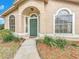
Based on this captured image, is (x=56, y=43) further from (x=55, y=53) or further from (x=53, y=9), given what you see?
(x=53, y=9)

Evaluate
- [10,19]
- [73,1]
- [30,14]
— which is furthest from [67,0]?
[10,19]

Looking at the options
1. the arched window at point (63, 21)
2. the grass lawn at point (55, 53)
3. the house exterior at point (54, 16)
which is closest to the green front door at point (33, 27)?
the house exterior at point (54, 16)

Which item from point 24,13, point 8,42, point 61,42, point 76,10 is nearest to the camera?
point 61,42

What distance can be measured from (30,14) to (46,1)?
12.2ft

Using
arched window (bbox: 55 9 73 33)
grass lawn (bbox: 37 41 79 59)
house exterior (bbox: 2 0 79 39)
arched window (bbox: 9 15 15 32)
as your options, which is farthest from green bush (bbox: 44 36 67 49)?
arched window (bbox: 9 15 15 32)

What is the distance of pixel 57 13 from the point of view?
65.8 ft

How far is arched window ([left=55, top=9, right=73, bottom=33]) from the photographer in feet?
65.1

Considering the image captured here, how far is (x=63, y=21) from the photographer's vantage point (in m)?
20.0

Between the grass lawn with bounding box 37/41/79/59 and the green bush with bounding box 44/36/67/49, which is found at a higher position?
the green bush with bounding box 44/36/67/49

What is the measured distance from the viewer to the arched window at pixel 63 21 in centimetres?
1984

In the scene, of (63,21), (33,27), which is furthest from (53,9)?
(33,27)

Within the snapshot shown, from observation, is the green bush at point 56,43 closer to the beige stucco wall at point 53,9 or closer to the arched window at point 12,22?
the beige stucco wall at point 53,9

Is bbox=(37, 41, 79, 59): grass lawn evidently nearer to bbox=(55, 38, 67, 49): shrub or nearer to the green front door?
bbox=(55, 38, 67, 49): shrub

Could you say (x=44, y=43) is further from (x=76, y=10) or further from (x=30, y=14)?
(x=30, y=14)
